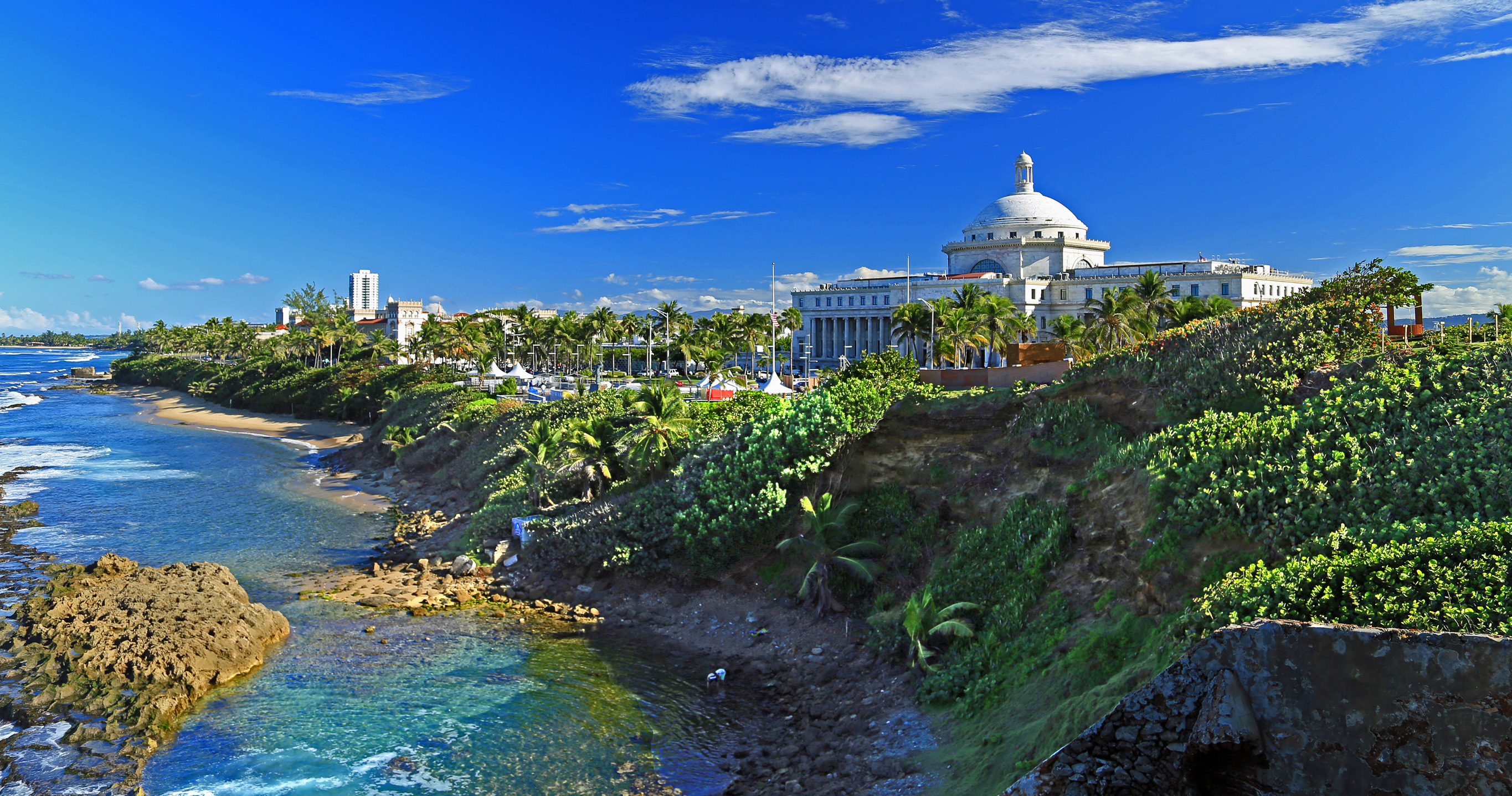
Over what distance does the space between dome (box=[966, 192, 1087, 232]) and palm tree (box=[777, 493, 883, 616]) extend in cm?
9490

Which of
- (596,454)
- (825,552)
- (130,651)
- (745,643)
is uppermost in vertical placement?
(596,454)

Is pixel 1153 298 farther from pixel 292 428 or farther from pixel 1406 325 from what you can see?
pixel 292 428

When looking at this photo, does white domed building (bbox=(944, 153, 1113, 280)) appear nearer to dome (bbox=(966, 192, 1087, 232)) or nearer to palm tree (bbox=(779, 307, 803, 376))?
dome (bbox=(966, 192, 1087, 232))

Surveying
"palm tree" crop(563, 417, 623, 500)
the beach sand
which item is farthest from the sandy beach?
"palm tree" crop(563, 417, 623, 500)

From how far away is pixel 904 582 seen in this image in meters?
23.3

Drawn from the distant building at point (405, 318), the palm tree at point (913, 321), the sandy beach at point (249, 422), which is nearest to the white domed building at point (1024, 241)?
the palm tree at point (913, 321)

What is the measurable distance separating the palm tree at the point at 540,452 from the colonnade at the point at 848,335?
71608 millimetres

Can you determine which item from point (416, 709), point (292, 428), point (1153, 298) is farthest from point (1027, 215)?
point (416, 709)

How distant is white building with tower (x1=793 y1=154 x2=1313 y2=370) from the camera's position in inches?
3718

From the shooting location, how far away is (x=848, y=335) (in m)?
115

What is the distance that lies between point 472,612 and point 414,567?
6.40m

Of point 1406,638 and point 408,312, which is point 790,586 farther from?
point 408,312

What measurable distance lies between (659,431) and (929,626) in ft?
48.2

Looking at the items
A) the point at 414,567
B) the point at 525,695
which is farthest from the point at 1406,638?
the point at 414,567
